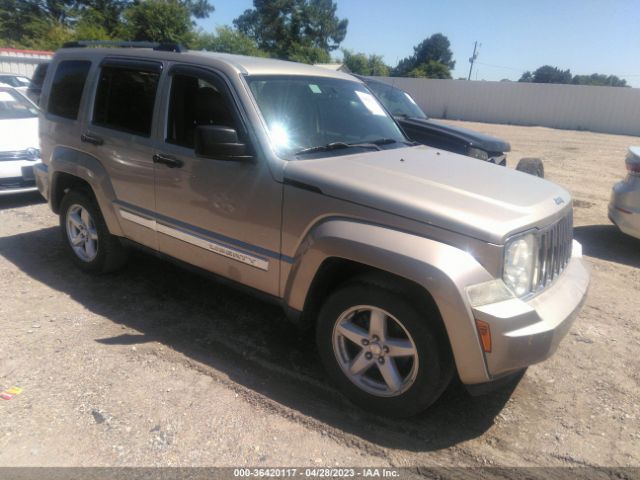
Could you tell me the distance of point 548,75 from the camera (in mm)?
84750

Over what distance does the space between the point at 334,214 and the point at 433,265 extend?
2.23 feet

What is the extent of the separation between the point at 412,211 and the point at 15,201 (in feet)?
22.7

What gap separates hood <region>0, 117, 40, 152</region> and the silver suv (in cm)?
320

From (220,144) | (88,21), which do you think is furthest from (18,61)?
(220,144)

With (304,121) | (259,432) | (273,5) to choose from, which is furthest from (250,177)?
(273,5)

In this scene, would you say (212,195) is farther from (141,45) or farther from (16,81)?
(16,81)

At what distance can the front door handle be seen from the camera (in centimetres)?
362

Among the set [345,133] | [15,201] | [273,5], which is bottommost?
[15,201]

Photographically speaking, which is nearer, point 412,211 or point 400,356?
point 412,211

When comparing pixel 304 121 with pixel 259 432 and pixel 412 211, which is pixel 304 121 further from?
pixel 259 432

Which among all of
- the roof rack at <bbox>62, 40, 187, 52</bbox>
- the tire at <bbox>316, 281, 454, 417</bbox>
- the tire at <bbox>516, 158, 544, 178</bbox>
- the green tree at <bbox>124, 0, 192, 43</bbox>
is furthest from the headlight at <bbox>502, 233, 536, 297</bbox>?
the green tree at <bbox>124, 0, 192, 43</bbox>

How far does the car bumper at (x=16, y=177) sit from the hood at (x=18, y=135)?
0.85ft

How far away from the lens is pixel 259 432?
2.79 metres

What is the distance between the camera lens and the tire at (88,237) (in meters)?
4.52
